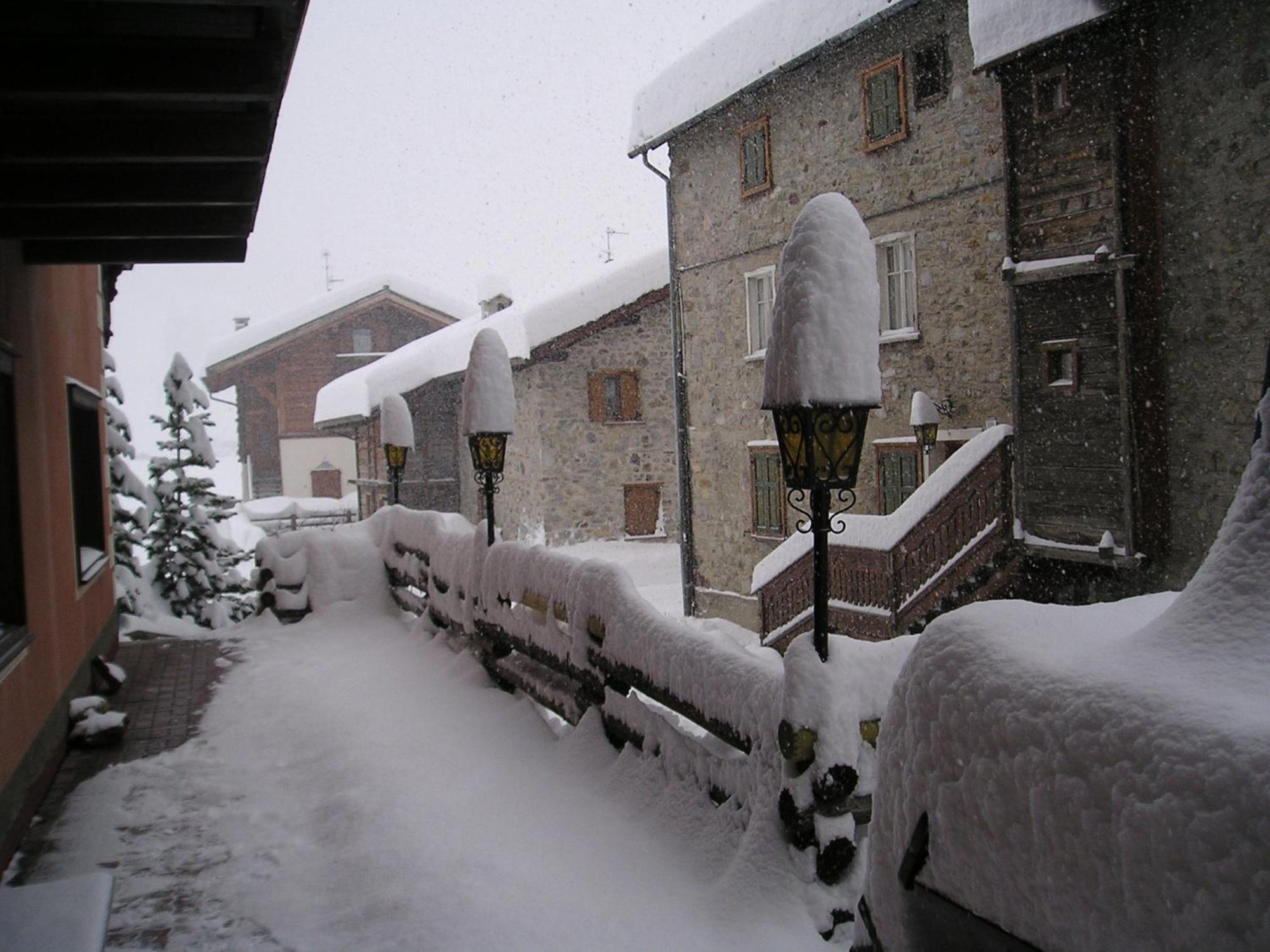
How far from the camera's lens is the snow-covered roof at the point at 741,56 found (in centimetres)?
1371

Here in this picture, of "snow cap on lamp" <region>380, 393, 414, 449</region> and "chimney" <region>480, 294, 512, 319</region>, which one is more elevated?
"chimney" <region>480, 294, 512, 319</region>

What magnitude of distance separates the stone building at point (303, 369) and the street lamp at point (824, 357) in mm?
32021

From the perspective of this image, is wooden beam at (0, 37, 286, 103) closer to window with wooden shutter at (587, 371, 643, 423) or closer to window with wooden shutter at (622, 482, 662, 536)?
window with wooden shutter at (587, 371, 643, 423)

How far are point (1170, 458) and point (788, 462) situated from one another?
8176 millimetres

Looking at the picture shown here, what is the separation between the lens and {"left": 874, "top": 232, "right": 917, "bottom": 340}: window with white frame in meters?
13.6

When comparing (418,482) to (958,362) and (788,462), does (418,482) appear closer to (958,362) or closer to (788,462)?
(958,362)

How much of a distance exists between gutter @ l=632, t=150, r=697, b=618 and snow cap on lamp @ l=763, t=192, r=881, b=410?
13930 millimetres

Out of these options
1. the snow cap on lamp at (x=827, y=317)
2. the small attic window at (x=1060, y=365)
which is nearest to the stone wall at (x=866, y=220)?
the small attic window at (x=1060, y=365)

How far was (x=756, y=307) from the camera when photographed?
1648cm

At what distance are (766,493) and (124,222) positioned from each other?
1233 cm

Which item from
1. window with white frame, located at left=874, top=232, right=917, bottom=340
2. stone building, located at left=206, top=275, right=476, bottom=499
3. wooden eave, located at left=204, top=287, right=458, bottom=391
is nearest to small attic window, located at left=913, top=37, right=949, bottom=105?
window with white frame, located at left=874, top=232, right=917, bottom=340

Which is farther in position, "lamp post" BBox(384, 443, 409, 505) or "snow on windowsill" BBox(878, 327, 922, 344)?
"snow on windowsill" BBox(878, 327, 922, 344)

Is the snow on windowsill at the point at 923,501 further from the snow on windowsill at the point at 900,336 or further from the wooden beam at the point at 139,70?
the wooden beam at the point at 139,70

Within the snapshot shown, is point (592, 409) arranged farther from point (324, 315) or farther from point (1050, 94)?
point (324, 315)
